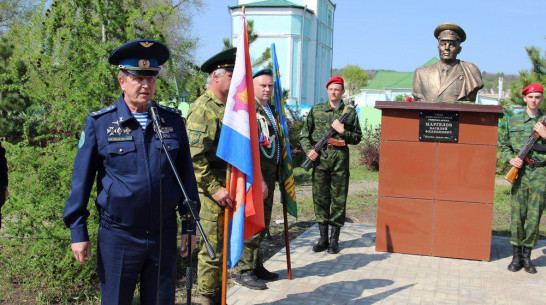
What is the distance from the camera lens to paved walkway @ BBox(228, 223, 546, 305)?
4.41 m

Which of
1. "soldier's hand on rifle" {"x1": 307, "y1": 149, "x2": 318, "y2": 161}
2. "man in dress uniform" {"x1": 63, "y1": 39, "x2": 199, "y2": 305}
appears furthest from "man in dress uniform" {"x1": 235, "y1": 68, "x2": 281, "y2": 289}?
"man in dress uniform" {"x1": 63, "y1": 39, "x2": 199, "y2": 305}

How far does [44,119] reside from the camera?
4.21 metres

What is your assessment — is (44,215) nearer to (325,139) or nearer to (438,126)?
(325,139)

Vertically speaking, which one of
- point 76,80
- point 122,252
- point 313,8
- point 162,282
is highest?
point 313,8

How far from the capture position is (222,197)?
11.9 ft

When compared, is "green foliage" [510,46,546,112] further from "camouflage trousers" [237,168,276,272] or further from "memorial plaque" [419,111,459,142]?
"camouflage trousers" [237,168,276,272]

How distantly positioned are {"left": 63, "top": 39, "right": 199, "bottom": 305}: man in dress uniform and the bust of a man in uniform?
4.00 m

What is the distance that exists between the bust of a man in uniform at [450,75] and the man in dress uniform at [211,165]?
2.96 meters

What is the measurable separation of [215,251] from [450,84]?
362cm

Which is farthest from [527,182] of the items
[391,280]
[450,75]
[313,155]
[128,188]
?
[128,188]

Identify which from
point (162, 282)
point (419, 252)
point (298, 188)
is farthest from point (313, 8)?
point (162, 282)

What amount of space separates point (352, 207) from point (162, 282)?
6.72 m

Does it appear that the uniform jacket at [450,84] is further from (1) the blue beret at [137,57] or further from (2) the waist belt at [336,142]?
(1) the blue beret at [137,57]

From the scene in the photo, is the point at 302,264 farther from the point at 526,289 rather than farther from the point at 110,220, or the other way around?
the point at 110,220
